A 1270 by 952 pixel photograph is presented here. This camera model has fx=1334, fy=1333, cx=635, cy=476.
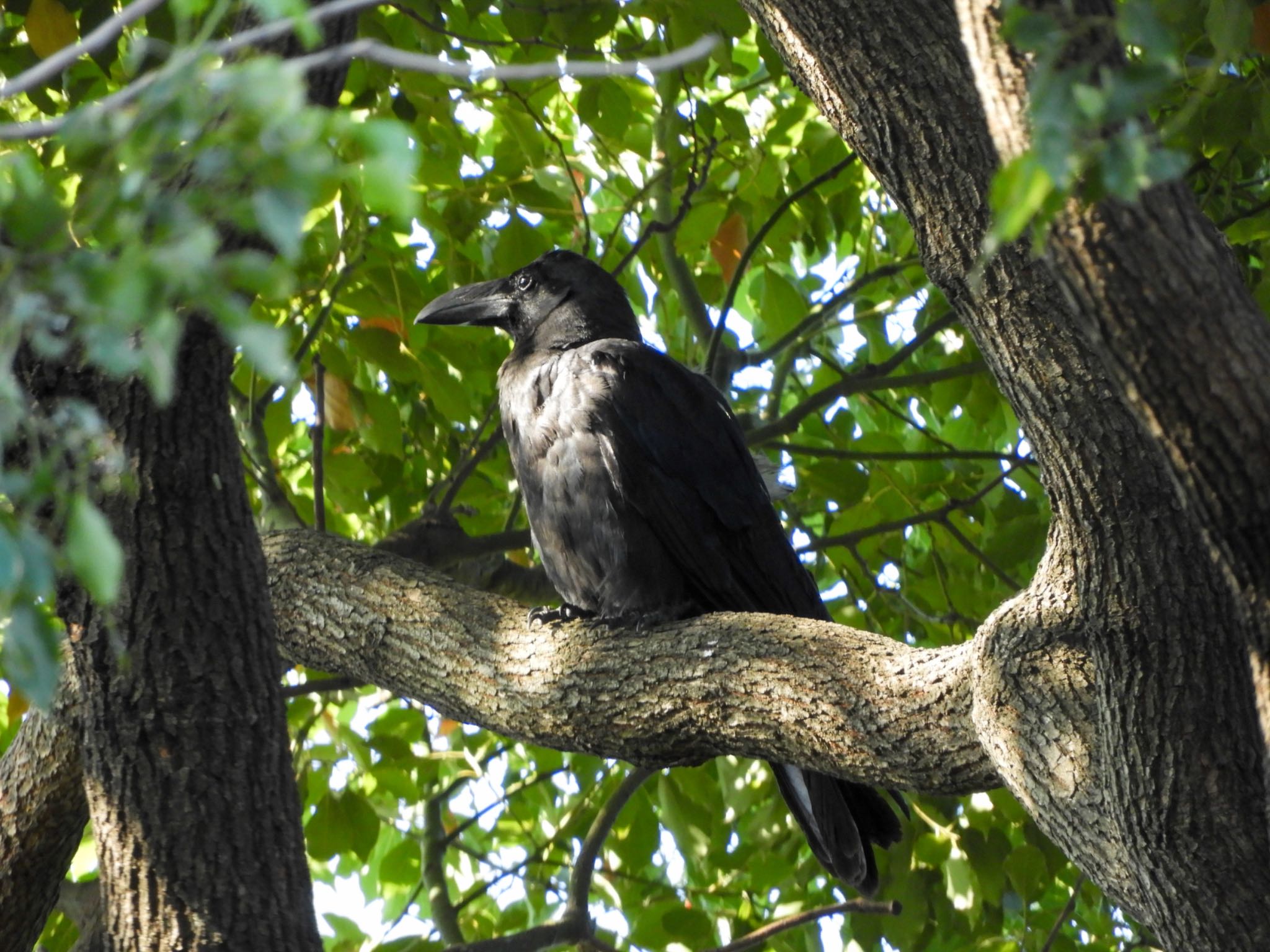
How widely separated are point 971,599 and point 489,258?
2.23 m

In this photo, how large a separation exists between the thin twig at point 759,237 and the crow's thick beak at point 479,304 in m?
0.72

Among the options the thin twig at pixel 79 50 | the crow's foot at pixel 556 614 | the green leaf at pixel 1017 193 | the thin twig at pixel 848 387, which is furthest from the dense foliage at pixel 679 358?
the green leaf at pixel 1017 193

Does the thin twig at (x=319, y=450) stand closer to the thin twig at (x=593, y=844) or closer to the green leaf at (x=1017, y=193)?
the thin twig at (x=593, y=844)

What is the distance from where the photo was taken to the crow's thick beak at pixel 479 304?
15.1 ft

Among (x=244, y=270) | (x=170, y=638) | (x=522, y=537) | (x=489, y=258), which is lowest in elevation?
(x=244, y=270)

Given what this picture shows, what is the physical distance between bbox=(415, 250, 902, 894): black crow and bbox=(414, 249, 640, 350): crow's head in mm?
375

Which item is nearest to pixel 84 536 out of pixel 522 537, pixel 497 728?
pixel 497 728

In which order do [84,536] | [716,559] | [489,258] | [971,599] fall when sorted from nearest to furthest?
[84,536], [716,559], [971,599], [489,258]

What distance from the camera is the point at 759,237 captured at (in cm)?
457

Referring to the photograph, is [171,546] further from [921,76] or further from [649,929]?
[649,929]

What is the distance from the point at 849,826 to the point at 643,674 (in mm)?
953

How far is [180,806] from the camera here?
2496 millimetres

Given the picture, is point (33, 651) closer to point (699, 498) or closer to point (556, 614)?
point (556, 614)

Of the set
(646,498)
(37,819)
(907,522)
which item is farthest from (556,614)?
(37,819)
